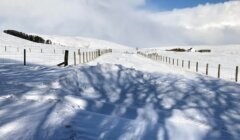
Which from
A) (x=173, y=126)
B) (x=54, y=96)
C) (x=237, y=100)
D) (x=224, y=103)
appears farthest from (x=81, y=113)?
(x=237, y=100)

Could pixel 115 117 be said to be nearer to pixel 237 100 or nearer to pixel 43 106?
pixel 43 106

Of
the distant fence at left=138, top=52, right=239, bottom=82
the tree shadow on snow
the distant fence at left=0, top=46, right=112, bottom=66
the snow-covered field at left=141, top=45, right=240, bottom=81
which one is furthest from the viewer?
the snow-covered field at left=141, top=45, right=240, bottom=81

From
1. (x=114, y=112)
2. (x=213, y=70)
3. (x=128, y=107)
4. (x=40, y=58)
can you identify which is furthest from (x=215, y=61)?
(x=114, y=112)

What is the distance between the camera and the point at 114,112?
732 cm

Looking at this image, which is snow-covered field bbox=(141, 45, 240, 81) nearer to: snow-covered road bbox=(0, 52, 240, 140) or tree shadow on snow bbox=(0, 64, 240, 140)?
tree shadow on snow bbox=(0, 64, 240, 140)

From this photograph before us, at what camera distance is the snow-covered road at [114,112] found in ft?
18.4

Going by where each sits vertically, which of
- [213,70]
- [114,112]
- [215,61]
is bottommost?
[213,70]

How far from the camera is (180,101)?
9344 mm

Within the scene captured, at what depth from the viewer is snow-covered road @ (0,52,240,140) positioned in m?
5.62

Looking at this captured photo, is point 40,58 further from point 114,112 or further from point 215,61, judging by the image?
point 215,61

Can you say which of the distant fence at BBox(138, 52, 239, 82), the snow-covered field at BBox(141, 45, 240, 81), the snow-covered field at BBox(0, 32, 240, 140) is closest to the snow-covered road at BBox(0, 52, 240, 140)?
the snow-covered field at BBox(0, 32, 240, 140)

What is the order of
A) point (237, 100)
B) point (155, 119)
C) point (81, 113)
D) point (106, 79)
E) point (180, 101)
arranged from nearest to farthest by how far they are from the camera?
point (81, 113), point (155, 119), point (180, 101), point (237, 100), point (106, 79)

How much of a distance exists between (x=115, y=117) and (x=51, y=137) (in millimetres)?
1895

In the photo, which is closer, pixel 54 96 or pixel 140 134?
pixel 140 134
